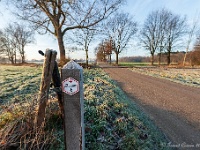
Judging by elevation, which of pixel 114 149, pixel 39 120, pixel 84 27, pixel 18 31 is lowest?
pixel 114 149

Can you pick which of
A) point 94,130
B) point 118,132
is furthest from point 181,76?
point 94,130

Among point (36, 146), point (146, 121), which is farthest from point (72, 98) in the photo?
point (146, 121)

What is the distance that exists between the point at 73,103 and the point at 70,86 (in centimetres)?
25

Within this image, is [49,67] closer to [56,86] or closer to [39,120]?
[56,86]

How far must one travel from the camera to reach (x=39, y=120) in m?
2.21

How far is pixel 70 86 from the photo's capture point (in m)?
1.86

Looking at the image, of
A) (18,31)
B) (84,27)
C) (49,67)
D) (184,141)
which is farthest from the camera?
(18,31)

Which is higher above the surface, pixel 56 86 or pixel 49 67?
pixel 49 67

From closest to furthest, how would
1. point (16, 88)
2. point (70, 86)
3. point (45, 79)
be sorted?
point (70, 86)
point (45, 79)
point (16, 88)

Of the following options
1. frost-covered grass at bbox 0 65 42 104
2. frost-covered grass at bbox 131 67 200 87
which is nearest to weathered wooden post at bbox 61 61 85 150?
frost-covered grass at bbox 0 65 42 104

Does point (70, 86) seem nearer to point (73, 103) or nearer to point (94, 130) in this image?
point (73, 103)

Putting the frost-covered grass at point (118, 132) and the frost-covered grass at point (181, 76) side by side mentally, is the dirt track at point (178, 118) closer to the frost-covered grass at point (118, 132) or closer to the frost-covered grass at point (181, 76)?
the frost-covered grass at point (118, 132)

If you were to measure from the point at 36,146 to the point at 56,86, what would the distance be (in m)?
0.96

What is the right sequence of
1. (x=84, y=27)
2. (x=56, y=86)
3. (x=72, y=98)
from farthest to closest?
(x=84, y=27) < (x=56, y=86) < (x=72, y=98)
